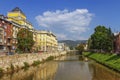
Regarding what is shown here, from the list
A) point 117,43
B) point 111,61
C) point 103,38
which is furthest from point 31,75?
point 117,43

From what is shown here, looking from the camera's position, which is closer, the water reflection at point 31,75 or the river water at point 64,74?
the water reflection at point 31,75

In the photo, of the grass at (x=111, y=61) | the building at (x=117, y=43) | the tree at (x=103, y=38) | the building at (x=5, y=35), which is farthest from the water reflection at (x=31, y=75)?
the building at (x=117, y=43)

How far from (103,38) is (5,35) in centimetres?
5265

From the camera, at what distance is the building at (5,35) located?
8181cm

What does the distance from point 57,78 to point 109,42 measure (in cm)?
7077

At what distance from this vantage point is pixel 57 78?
→ 1928 inches

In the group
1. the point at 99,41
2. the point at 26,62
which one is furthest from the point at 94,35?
the point at 26,62

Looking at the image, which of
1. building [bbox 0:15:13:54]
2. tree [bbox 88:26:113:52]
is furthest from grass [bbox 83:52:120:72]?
building [bbox 0:15:13:54]

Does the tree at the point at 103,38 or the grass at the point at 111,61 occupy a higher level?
the tree at the point at 103,38

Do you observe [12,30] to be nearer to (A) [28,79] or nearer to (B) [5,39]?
(B) [5,39]

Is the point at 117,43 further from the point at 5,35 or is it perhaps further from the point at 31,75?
the point at 31,75

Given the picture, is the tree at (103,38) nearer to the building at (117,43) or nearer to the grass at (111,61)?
the building at (117,43)

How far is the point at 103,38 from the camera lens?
121 metres

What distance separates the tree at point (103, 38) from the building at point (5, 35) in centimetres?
4626
